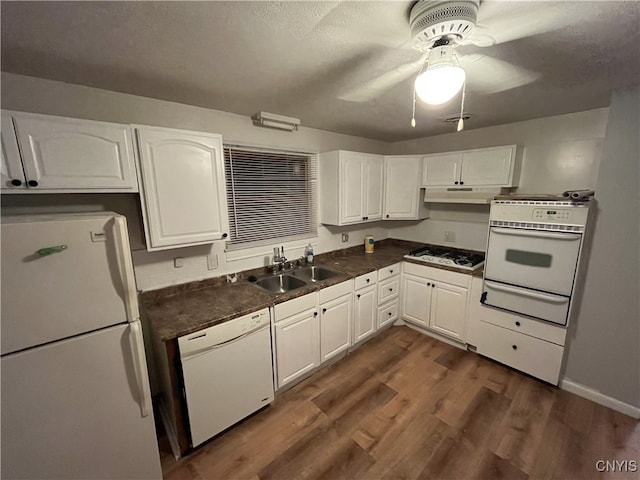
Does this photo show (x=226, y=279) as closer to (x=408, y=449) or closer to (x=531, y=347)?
(x=408, y=449)

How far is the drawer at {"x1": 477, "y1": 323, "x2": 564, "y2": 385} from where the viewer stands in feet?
7.01

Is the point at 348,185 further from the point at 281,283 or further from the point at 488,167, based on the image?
the point at 488,167

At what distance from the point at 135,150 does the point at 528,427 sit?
126 inches

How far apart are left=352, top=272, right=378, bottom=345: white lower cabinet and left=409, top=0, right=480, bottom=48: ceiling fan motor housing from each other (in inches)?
77.1

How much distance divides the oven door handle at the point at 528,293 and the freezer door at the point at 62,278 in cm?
273

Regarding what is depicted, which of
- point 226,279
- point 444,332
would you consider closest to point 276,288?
point 226,279

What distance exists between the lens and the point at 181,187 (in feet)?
5.61

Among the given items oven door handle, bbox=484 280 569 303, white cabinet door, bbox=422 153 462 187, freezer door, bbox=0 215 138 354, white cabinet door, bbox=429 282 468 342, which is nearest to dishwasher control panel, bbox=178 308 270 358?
freezer door, bbox=0 215 138 354

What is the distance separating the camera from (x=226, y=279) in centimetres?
226

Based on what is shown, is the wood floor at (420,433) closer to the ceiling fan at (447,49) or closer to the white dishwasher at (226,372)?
the white dishwasher at (226,372)

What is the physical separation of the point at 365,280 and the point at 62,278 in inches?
86.8

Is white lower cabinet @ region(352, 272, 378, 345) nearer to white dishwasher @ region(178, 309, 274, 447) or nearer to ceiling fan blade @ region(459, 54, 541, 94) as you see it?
white dishwasher @ region(178, 309, 274, 447)

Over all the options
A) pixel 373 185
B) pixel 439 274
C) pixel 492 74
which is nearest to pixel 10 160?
pixel 492 74

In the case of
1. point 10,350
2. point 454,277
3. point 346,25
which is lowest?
point 454,277
